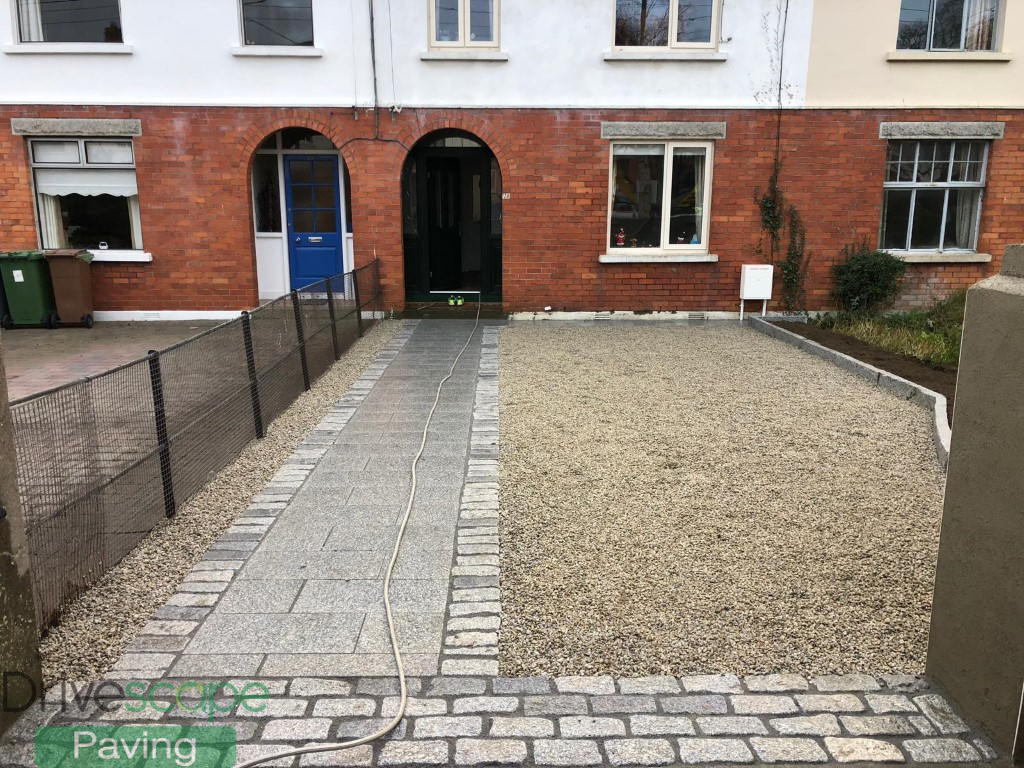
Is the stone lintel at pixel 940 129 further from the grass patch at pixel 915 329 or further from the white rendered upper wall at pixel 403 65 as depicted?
the grass patch at pixel 915 329

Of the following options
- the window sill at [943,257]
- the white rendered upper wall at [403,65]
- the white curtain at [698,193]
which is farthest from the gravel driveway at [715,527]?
the white rendered upper wall at [403,65]

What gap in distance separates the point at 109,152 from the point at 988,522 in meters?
12.8

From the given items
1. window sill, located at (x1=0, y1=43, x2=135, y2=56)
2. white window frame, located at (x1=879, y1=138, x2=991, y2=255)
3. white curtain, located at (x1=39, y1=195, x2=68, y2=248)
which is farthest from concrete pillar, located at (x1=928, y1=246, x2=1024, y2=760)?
white curtain, located at (x1=39, y1=195, x2=68, y2=248)

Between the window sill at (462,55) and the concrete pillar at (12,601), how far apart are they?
10.4 m

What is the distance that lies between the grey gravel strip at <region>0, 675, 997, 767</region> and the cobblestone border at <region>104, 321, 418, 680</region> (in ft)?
0.77

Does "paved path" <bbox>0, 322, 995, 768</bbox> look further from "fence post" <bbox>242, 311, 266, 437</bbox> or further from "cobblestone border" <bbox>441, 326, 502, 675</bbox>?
"fence post" <bbox>242, 311, 266, 437</bbox>

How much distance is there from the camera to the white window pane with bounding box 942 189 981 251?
41.6 ft

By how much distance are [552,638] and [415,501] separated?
1.80 metres

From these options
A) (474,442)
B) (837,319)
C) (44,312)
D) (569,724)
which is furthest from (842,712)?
(44,312)

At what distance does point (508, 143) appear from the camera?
482 inches

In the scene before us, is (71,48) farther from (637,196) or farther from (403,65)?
(637,196)

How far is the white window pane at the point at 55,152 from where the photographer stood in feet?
39.6

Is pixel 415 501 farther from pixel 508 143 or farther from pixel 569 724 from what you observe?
pixel 508 143

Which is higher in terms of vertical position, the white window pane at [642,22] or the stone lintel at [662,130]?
the white window pane at [642,22]
